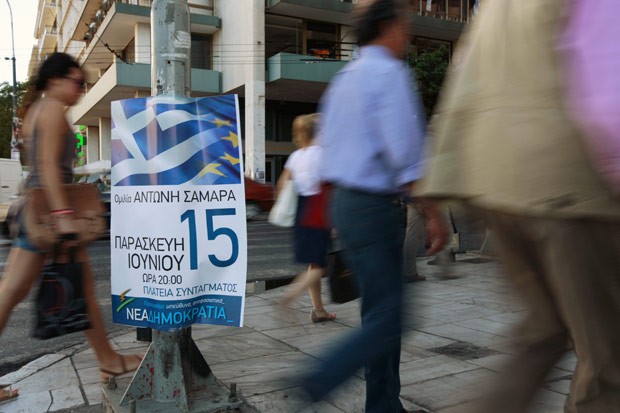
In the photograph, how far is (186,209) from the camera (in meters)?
3.10

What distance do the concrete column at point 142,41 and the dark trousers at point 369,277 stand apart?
81.1ft

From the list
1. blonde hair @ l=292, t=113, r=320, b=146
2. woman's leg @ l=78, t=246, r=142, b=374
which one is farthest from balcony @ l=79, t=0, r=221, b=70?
woman's leg @ l=78, t=246, r=142, b=374

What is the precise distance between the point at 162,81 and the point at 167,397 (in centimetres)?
167

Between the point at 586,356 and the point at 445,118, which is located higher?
the point at 445,118

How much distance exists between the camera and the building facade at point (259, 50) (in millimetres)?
23484

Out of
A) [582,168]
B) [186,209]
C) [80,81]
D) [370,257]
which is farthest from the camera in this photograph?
[80,81]

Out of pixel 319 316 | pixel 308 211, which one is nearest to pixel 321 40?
pixel 319 316

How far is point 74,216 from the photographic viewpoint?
126 inches

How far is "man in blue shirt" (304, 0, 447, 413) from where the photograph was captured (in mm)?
2266

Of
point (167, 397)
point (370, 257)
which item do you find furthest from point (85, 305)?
point (370, 257)

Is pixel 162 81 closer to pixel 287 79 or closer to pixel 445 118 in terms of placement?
pixel 445 118

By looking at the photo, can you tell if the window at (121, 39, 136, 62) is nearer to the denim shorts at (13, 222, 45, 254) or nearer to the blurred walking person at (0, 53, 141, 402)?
the blurred walking person at (0, 53, 141, 402)

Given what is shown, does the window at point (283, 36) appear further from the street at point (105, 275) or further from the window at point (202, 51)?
the street at point (105, 275)

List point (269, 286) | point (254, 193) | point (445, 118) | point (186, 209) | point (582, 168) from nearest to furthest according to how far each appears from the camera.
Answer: point (582, 168) < point (445, 118) < point (186, 209) < point (254, 193) < point (269, 286)
